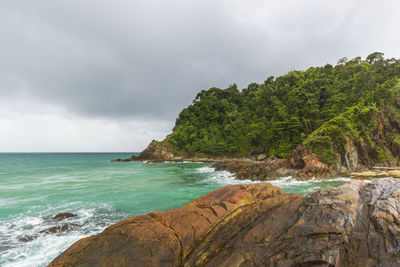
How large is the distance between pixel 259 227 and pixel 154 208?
8.78 metres

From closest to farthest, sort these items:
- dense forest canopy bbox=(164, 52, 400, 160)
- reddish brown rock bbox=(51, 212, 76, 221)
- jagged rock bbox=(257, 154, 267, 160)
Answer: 1. reddish brown rock bbox=(51, 212, 76, 221)
2. dense forest canopy bbox=(164, 52, 400, 160)
3. jagged rock bbox=(257, 154, 267, 160)

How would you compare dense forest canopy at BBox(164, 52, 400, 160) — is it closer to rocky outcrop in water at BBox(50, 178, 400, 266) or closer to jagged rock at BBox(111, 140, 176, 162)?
jagged rock at BBox(111, 140, 176, 162)

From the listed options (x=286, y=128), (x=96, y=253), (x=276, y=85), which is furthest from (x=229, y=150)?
(x=96, y=253)

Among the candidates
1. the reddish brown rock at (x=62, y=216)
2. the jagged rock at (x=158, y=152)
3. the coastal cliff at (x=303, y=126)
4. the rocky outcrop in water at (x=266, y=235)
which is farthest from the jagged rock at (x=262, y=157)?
the reddish brown rock at (x=62, y=216)

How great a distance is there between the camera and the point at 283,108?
41.9 metres

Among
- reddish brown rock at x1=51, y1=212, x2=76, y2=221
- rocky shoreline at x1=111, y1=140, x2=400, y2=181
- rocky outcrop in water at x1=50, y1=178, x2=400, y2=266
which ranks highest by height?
rocky outcrop in water at x1=50, y1=178, x2=400, y2=266

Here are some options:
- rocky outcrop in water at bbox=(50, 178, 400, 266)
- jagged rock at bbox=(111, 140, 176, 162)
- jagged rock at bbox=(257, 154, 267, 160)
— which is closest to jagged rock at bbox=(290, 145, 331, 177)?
rocky outcrop in water at bbox=(50, 178, 400, 266)

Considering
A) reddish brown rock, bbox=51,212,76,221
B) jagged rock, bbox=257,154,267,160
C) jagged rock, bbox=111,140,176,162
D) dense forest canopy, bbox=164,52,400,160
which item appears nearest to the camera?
reddish brown rock, bbox=51,212,76,221

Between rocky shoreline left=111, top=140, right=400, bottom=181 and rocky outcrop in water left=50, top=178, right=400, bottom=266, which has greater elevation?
rocky outcrop in water left=50, top=178, right=400, bottom=266

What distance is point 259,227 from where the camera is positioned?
15.3 ft

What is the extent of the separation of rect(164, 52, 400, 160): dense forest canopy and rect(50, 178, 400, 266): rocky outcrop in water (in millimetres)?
21673

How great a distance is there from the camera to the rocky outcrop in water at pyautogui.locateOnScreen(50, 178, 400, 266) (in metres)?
3.88

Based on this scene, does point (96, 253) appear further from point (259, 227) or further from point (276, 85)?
point (276, 85)

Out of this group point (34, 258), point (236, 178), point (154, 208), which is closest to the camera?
point (34, 258)
